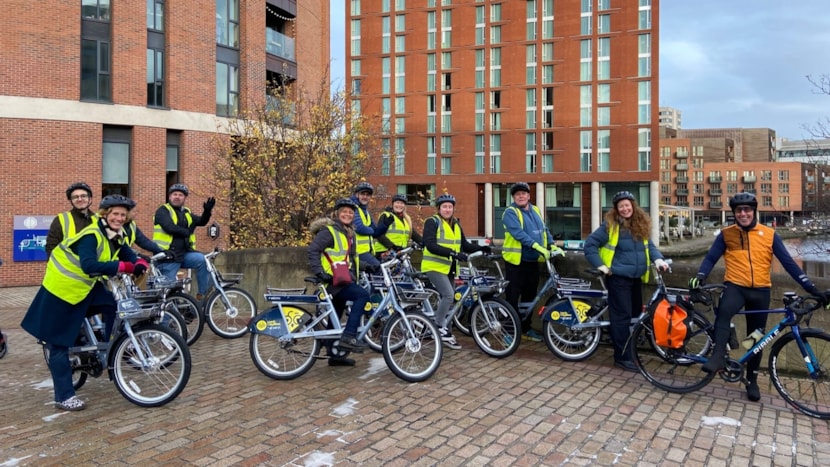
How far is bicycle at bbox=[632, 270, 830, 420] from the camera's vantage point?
15.9ft

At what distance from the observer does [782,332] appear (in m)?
5.12

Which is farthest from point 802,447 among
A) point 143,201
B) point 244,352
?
point 143,201

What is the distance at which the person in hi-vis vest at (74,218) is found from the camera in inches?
205

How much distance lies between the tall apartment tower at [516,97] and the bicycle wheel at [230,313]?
44255 millimetres

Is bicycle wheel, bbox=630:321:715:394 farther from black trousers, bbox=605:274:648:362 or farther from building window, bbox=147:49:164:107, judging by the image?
building window, bbox=147:49:164:107

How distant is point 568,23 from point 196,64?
42.1 m

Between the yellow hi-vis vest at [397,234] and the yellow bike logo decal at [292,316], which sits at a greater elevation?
the yellow hi-vis vest at [397,234]

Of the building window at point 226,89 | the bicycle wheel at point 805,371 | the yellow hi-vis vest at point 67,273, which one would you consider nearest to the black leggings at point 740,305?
the bicycle wheel at point 805,371

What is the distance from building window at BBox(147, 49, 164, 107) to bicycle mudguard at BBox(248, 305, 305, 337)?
20.5 meters

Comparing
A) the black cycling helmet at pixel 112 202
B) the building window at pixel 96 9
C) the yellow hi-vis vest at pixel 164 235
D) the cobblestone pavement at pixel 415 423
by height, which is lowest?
the cobblestone pavement at pixel 415 423

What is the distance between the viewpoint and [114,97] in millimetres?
21922

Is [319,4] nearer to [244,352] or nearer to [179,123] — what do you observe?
[179,123]

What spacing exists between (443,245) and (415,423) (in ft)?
9.13

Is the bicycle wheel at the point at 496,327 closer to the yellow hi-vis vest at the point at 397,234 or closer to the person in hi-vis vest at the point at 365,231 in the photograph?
the person in hi-vis vest at the point at 365,231
